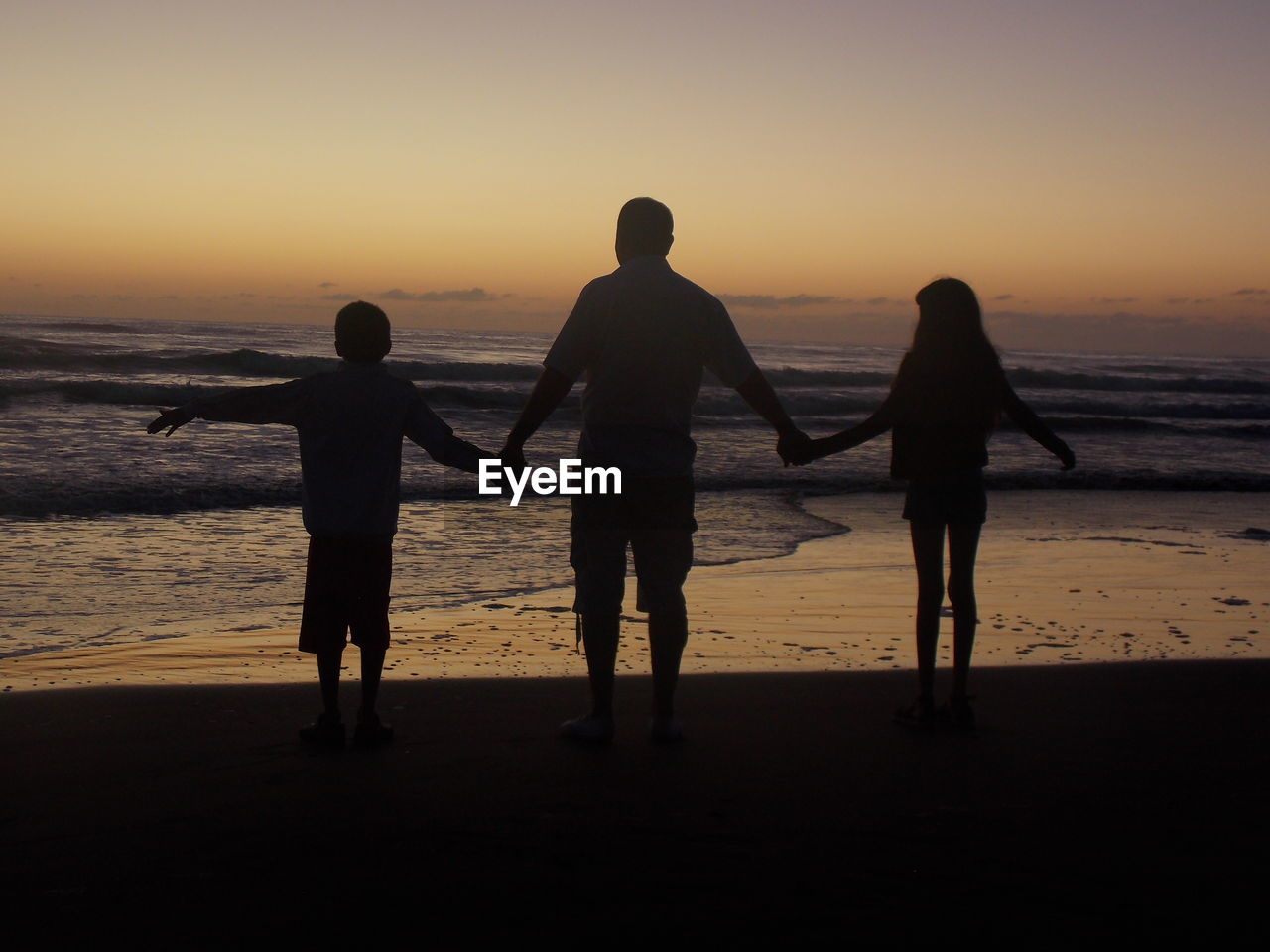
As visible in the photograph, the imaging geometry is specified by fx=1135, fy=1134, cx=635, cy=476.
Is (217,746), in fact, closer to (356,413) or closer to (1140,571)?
(356,413)

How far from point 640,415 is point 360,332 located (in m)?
0.96

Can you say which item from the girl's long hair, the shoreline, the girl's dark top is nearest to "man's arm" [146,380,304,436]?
the shoreline

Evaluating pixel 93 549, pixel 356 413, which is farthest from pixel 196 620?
pixel 356 413

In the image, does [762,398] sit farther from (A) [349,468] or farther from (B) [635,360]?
(A) [349,468]

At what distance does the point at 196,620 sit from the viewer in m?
5.92

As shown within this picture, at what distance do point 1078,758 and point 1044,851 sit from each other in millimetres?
955

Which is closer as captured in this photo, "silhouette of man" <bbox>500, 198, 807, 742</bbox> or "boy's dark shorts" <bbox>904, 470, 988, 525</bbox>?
"silhouette of man" <bbox>500, 198, 807, 742</bbox>

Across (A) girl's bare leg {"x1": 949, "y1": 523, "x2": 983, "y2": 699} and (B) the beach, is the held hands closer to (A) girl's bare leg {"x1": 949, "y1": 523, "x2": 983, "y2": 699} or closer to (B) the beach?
(A) girl's bare leg {"x1": 949, "y1": 523, "x2": 983, "y2": 699}

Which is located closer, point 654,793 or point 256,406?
point 654,793

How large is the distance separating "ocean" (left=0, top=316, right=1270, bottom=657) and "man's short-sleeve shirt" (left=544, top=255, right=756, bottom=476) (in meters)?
3.13

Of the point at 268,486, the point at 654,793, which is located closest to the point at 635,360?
the point at 654,793

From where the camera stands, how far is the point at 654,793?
10.3 feet

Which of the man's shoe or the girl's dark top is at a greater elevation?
the girl's dark top

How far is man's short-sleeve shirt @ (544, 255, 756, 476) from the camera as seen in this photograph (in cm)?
348
